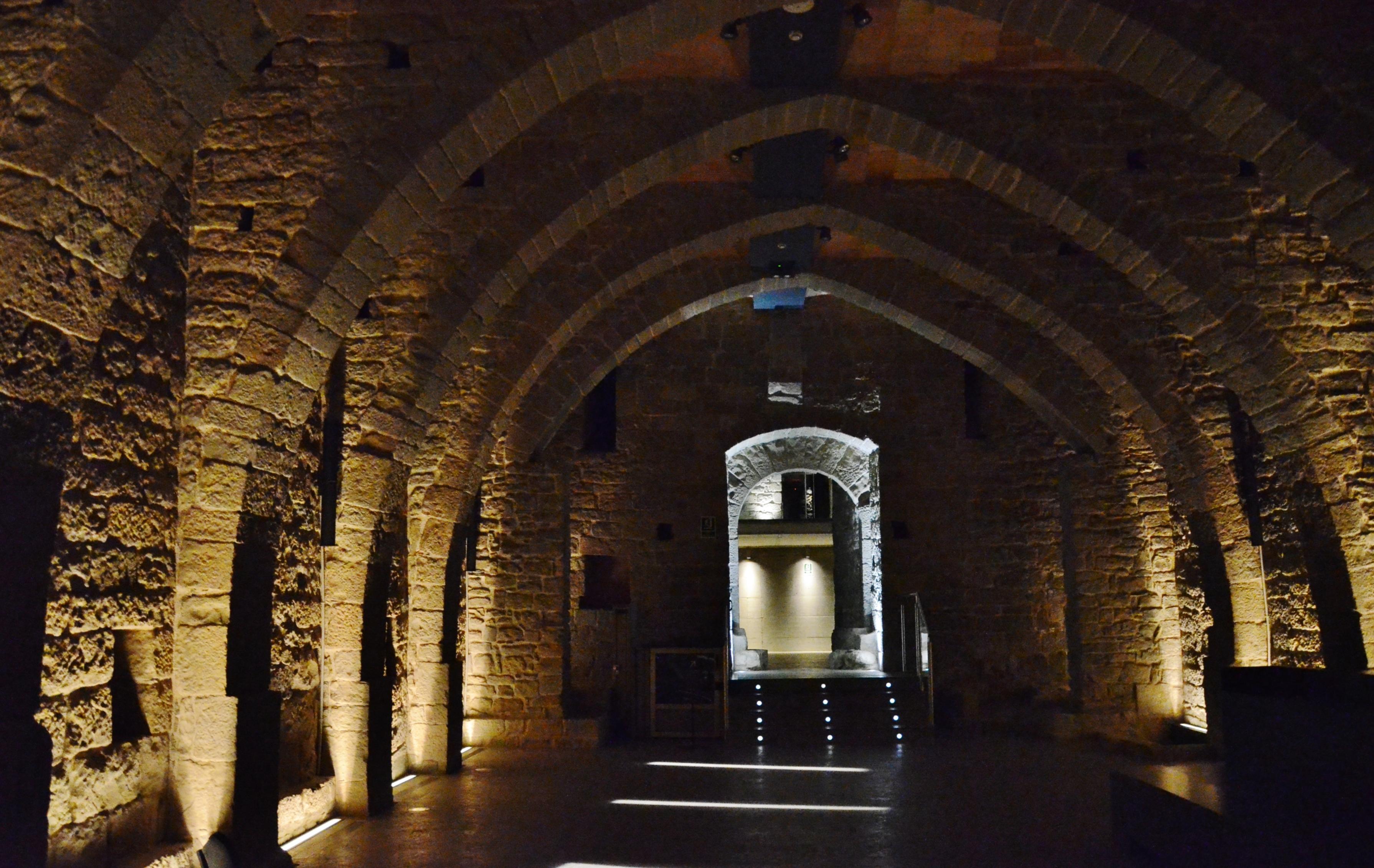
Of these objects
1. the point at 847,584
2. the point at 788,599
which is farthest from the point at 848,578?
the point at 788,599

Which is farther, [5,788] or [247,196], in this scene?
[247,196]

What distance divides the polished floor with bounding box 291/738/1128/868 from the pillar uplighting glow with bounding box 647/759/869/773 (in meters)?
0.05

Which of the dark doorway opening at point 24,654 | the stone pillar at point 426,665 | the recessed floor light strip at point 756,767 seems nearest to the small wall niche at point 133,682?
the dark doorway opening at point 24,654

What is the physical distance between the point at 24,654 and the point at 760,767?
6442mm

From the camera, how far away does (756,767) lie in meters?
8.91

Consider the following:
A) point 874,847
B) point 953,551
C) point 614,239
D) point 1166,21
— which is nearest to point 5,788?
point 874,847

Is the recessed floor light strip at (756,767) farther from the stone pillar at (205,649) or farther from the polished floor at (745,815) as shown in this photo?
the stone pillar at (205,649)

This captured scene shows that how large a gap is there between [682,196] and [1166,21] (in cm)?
414

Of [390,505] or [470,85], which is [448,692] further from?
[470,85]

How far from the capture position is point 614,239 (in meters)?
8.62

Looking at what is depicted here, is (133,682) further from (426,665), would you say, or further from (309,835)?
(426,665)

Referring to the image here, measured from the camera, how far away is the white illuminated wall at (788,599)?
1866cm

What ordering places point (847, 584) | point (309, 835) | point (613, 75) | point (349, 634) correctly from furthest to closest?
point (847, 584) → point (349, 634) → point (309, 835) → point (613, 75)

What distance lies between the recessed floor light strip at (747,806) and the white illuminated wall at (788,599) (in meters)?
11.5
